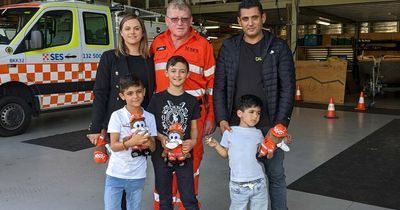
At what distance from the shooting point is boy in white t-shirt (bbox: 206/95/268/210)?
2.38m

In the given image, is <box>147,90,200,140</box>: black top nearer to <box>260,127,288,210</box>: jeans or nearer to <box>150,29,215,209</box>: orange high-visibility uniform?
<box>150,29,215,209</box>: orange high-visibility uniform

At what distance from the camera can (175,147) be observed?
2350 millimetres

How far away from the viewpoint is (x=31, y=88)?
596 cm

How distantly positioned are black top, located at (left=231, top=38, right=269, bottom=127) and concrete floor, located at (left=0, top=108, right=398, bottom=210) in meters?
1.17

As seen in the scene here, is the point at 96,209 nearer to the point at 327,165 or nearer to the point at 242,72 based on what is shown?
the point at 242,72

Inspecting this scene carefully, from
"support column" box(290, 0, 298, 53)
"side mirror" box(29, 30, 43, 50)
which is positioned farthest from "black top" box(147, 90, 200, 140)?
"support column" box(290, 0, 298, 53)

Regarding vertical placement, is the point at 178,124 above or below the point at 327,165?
above

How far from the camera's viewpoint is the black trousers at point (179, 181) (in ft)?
8.12

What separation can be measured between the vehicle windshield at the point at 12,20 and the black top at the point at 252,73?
4394mm

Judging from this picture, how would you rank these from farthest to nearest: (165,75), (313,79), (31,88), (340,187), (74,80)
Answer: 1. (313,79)
2. (74,80)
3. (31,88)
4. (340,187)
5. (165,75)

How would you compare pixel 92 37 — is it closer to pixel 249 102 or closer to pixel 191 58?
pixel 191 58

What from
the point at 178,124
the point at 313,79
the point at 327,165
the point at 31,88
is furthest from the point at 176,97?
the point at 313,79

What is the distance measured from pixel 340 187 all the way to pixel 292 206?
0.69 m

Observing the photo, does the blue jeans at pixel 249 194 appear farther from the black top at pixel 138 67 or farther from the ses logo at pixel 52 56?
the ses logo at pixel 52 56
